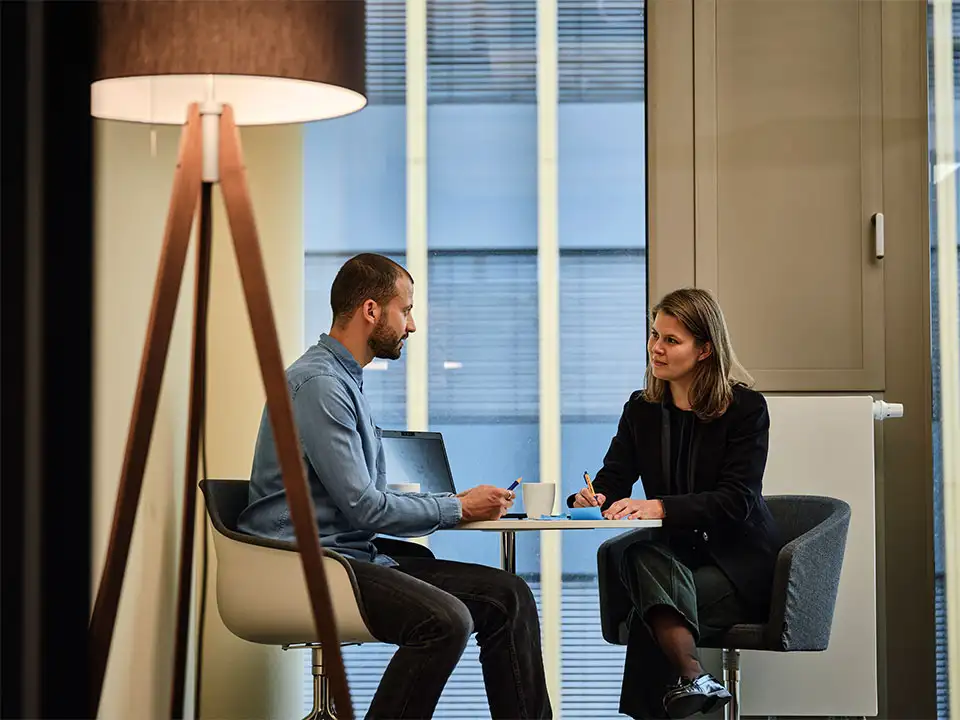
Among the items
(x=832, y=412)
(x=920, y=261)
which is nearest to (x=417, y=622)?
(x=832, y=412)

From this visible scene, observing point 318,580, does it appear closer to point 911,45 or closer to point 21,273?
point 21,273

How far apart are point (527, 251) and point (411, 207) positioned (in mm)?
344

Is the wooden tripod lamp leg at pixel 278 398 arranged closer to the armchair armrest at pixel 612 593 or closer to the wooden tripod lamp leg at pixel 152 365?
the wooden tripod lamp leg at pixel 152 365

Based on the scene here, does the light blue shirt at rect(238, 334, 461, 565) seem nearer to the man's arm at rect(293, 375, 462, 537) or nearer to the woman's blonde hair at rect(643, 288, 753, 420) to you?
the man's arm at rect(293, 375, 462, 537)

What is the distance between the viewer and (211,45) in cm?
195

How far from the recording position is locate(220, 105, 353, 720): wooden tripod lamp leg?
1.90 meters

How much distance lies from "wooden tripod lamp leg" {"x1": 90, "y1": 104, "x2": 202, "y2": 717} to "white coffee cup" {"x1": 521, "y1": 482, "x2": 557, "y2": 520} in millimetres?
975

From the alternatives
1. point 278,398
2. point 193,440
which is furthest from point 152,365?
point 193,440

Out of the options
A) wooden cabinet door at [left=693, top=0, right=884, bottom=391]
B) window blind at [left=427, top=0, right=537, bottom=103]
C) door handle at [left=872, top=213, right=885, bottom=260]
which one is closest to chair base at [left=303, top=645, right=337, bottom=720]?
wooden cabinet door at [left=693, top=0, right=884, bottom=391]

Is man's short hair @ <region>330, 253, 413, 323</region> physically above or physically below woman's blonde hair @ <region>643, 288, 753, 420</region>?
above

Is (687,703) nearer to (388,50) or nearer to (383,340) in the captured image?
(383,340)

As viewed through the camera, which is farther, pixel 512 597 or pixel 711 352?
pixel 711 352

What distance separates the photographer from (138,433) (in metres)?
1.87

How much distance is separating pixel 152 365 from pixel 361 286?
801 millimetres
